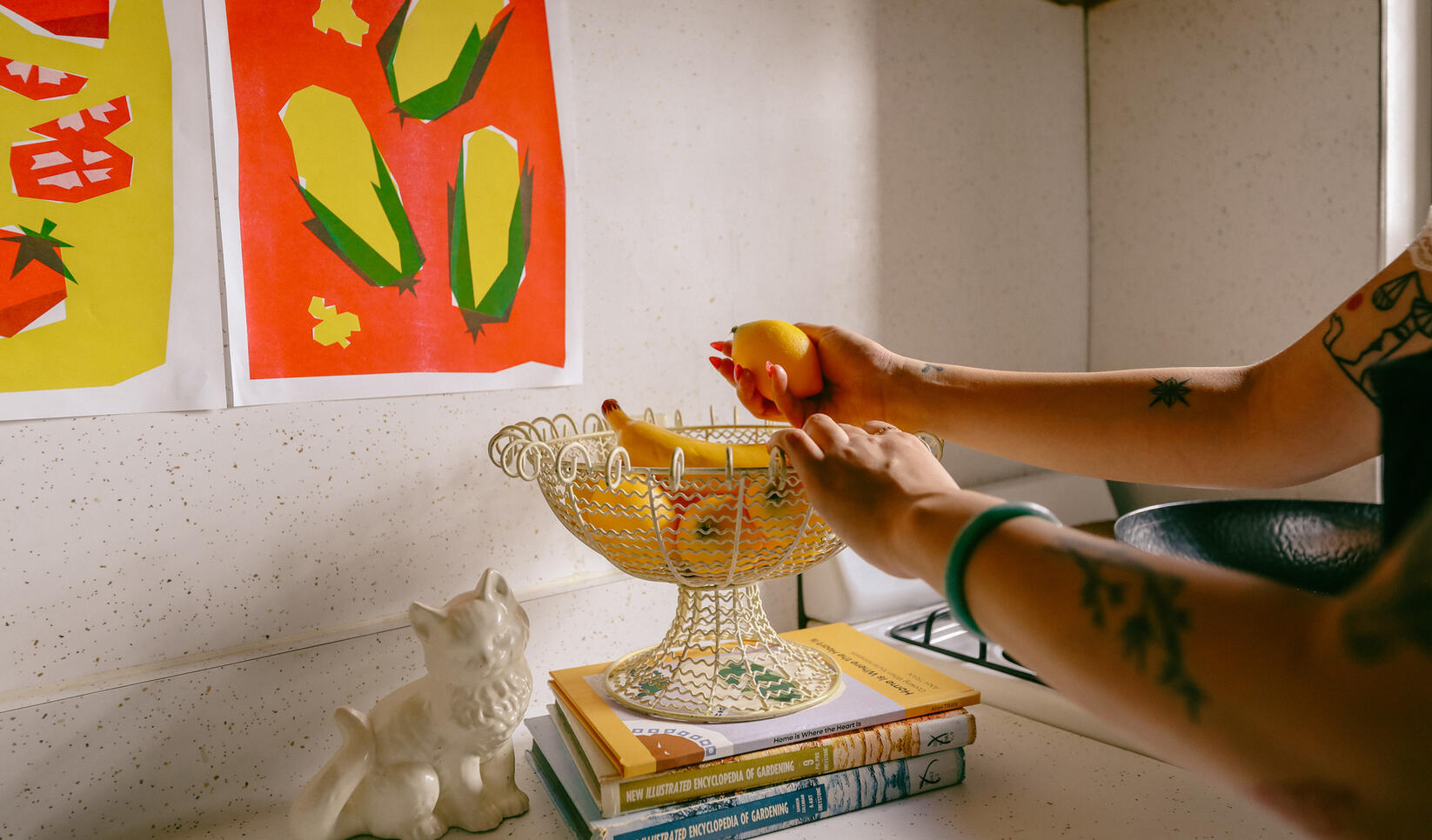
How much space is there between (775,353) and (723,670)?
0.98 feet

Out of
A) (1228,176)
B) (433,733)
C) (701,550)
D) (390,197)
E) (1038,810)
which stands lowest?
(1038,810)

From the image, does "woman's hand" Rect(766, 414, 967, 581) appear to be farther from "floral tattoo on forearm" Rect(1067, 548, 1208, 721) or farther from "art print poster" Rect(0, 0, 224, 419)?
"art print poster" Rect(0, 0, 224, 419)

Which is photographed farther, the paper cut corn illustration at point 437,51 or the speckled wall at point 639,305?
the paper cut corn illustration at point 437,51

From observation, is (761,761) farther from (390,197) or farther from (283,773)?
(390,197)

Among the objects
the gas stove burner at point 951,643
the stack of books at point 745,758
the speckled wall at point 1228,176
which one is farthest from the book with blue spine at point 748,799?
the speckled wall at point 1228,176

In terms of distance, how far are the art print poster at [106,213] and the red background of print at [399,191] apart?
0.13ft

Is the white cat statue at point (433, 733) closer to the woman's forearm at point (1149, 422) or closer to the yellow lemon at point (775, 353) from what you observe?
the yellow lemon at point (775, 353)

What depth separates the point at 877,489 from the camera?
541 mm

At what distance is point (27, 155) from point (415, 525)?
44 cm

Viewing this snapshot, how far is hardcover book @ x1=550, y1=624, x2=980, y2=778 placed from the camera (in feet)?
2.15

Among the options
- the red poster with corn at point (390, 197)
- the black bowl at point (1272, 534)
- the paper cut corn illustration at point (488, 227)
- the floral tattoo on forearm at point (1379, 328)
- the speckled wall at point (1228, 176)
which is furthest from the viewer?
the speckled wall at point (1228, 176)

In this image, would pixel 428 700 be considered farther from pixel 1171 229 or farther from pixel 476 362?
pixel 1171 229

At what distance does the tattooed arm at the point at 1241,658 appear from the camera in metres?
0.28

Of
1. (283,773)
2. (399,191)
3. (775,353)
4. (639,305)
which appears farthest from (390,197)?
(283,773)
